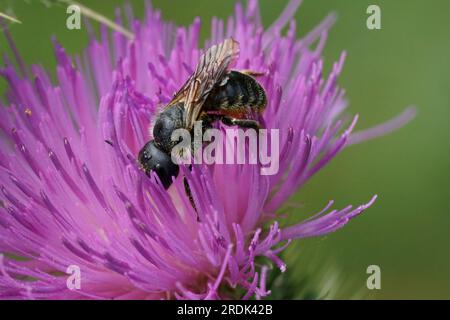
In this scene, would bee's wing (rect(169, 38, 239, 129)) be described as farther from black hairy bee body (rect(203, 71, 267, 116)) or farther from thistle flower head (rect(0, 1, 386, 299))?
thistle flower head (rect(0, 1, 386, 299))

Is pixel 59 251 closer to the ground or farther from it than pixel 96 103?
closer to the ground

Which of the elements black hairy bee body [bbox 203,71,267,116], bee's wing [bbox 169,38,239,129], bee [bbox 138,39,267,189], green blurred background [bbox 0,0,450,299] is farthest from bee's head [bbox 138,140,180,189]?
green blurred background [bbox 0,0,450,299]

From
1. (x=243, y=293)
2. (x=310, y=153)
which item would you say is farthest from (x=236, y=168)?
(x=243, y=293)

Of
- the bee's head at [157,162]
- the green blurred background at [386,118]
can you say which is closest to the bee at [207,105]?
the bee's head at [157,162]

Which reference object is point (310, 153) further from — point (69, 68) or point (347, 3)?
point (347, 3)

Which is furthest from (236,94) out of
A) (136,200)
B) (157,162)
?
(136,200)

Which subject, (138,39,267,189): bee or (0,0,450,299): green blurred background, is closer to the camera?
(138,39,267,189): bee
